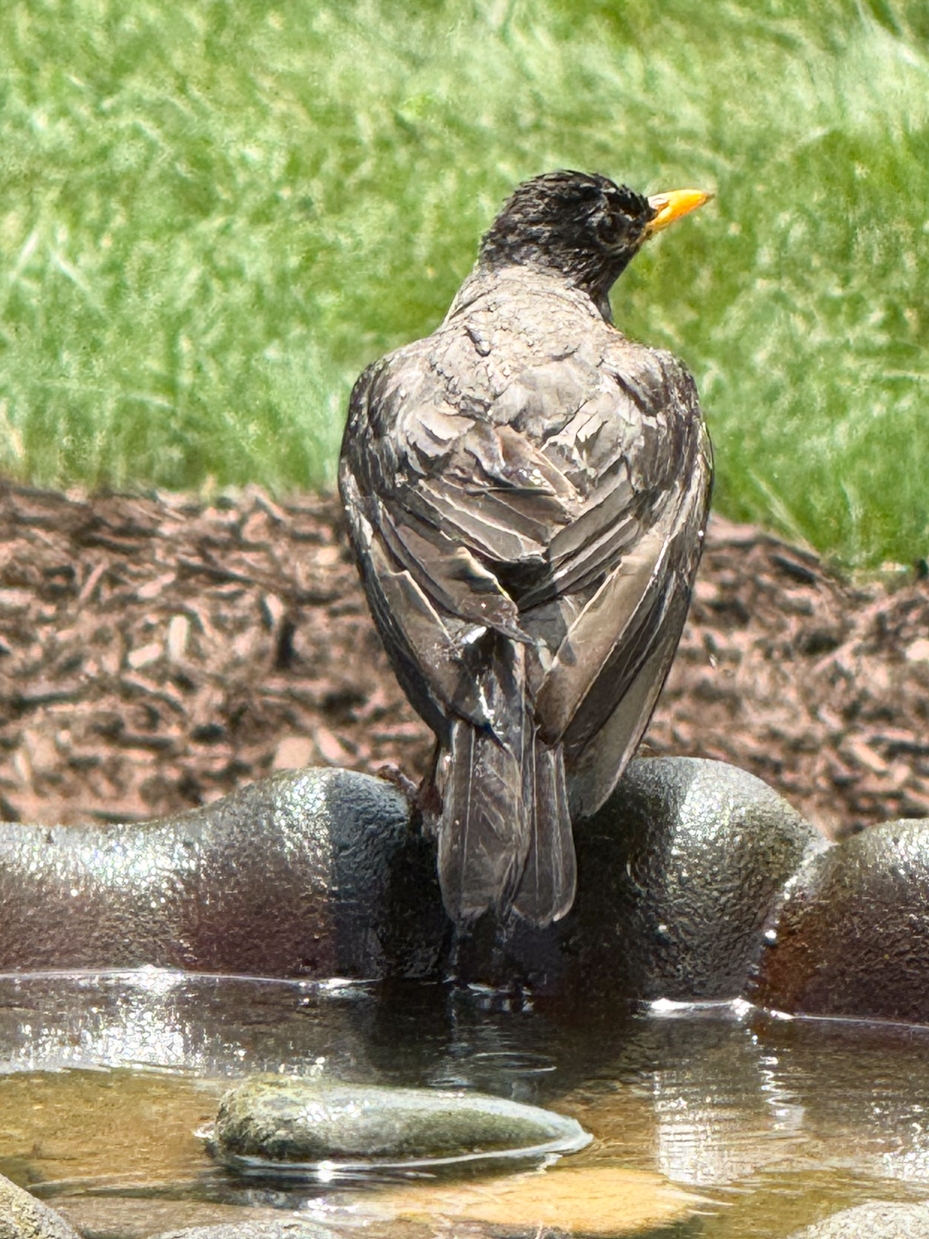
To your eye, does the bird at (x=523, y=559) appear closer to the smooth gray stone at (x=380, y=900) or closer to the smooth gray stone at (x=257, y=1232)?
the smooth gray stone at (x=380, y=900)

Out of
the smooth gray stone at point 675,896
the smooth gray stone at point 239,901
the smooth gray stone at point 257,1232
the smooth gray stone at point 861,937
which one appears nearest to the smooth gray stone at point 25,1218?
the smooth gray stone at point 257,1232

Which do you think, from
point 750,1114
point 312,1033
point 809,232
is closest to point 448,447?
point 312,1033

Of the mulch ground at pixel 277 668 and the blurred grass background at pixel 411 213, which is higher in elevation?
the blurred grass background at pixel 411 213

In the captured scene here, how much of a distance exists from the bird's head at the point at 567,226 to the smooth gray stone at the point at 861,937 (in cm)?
254

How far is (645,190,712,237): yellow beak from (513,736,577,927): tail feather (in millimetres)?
2858

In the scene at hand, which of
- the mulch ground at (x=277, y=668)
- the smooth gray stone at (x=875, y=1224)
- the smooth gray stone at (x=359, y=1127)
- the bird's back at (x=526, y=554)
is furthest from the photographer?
the mulch ground at (x=277, y=668)

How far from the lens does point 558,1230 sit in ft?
11.0

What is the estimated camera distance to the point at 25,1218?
3.08 m

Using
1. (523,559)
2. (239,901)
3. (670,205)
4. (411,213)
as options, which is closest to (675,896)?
(523,559)

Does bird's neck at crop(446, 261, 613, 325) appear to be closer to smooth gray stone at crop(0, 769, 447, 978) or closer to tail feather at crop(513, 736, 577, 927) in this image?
smooth gray stone at crop(0, 769, 447, 978)

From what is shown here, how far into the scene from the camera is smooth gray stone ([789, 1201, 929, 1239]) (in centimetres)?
316

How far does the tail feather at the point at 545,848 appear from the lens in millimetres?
4609

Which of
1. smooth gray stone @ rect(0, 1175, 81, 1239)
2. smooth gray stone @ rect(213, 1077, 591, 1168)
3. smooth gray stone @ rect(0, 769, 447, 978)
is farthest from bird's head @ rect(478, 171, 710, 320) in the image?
smooth gray stone @ rect(0, 1175, 81, 1239)

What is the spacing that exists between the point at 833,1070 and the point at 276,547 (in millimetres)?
3752
